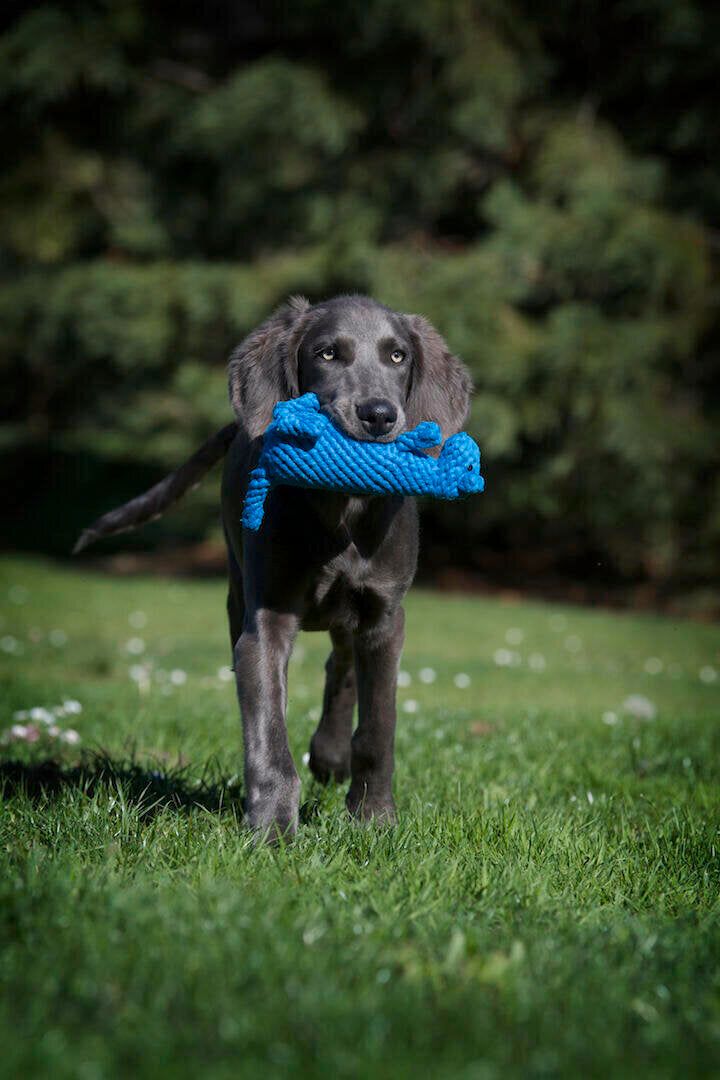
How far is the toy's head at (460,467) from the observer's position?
3156 millimetres

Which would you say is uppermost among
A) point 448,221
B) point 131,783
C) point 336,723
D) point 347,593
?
point 448,221

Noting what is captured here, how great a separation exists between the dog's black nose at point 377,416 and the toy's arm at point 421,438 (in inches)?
2.0

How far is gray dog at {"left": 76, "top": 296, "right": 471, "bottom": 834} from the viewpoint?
10.9 feet

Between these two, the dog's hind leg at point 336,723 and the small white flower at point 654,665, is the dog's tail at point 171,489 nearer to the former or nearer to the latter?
the dog's hind leg at point 336,723

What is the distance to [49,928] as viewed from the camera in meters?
2.27

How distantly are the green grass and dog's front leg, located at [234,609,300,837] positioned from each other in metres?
0.10

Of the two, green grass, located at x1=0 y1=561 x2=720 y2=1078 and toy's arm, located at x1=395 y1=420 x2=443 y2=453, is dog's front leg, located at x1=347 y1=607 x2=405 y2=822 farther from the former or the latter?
toy's arm, located at x1=395 y1=420 x2=443 y2=453

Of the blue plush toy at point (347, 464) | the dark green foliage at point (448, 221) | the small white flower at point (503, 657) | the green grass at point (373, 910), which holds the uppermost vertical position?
the dark green foliage at point (448, 221)

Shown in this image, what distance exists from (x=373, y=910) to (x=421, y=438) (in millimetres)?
1313

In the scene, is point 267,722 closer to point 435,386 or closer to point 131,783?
point 131,783

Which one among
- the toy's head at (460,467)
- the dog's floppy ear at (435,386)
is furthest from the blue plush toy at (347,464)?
the dog's floppy ear at (435,386)

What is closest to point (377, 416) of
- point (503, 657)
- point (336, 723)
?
point (336, 723)

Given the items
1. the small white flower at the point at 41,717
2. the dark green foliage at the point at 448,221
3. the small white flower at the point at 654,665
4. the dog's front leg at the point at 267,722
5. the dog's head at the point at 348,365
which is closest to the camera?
the dog's front leg at the point at 267,722

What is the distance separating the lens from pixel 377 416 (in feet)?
10.7
